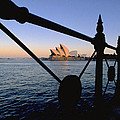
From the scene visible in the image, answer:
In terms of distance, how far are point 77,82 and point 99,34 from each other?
1989 millimetres

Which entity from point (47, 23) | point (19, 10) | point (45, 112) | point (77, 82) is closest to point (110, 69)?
point (77, 82)

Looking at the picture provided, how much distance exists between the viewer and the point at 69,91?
3416 mm

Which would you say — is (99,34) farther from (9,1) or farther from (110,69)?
(9,1)

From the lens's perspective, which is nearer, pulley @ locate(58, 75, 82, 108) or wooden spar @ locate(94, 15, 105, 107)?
pulley @ locate(58, 75, 82, 108)

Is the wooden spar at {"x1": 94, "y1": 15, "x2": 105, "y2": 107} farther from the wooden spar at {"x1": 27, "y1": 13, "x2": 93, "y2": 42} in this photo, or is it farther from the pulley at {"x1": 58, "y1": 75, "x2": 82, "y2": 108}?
the pulley at {"x1": 58, "y1": 75, "x2": 82, "y2": 108}

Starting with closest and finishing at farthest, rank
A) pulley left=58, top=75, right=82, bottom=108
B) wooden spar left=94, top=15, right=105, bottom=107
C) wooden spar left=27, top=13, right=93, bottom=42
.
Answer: wooden spar left=27, top=13, right=93, bottom=42 → pulley left=58, top=75, right=82, bottom=108 → wooden spar left=94, top=15, right=105, bottom=107

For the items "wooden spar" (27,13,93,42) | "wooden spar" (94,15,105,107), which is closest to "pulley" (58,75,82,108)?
"wooden spar" (27,13,93,42)

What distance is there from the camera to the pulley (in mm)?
3344

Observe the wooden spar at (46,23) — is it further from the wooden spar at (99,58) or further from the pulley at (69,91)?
the wooden spar at (99,58)

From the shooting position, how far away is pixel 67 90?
133 inches

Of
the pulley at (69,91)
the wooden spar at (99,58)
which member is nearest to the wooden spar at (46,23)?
the pulley at (69,91)

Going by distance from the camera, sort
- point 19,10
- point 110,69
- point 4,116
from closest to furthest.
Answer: point 19,10 < point 110,69 < point 4,116

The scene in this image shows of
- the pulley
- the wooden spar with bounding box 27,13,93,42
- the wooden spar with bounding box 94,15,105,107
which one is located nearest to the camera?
the wooden spar with bounding box 27,13,93,42

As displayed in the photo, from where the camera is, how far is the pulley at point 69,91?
3344 millimetres
